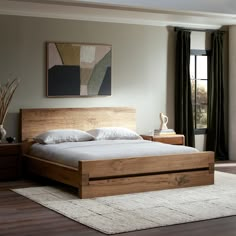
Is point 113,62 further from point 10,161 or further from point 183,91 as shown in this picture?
point 10,161

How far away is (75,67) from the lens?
313 inches

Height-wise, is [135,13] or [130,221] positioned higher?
[135,13]

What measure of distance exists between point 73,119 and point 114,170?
6.48 feet

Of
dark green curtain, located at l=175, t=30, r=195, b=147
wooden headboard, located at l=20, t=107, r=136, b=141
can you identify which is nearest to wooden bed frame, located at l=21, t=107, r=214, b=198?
wooden headboard, located at l=20, t=107, r=136, b=141

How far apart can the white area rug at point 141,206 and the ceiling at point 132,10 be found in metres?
2.18

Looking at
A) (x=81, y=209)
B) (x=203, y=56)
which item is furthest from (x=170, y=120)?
(x=81, y=209)

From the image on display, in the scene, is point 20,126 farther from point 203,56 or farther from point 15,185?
point 203,56

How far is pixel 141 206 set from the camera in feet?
18.0

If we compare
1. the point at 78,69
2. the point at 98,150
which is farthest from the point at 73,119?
the point at 98,150

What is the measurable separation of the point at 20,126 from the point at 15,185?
3.31ft

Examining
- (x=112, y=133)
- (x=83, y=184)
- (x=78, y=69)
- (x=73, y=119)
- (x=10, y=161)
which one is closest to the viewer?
(x=83, y=184)

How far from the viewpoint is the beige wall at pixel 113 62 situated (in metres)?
7.54

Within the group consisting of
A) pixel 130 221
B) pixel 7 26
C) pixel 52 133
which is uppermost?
pixel 7 26

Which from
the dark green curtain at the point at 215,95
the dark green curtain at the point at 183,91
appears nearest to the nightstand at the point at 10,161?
the dark green curtain at the point at 183,91
